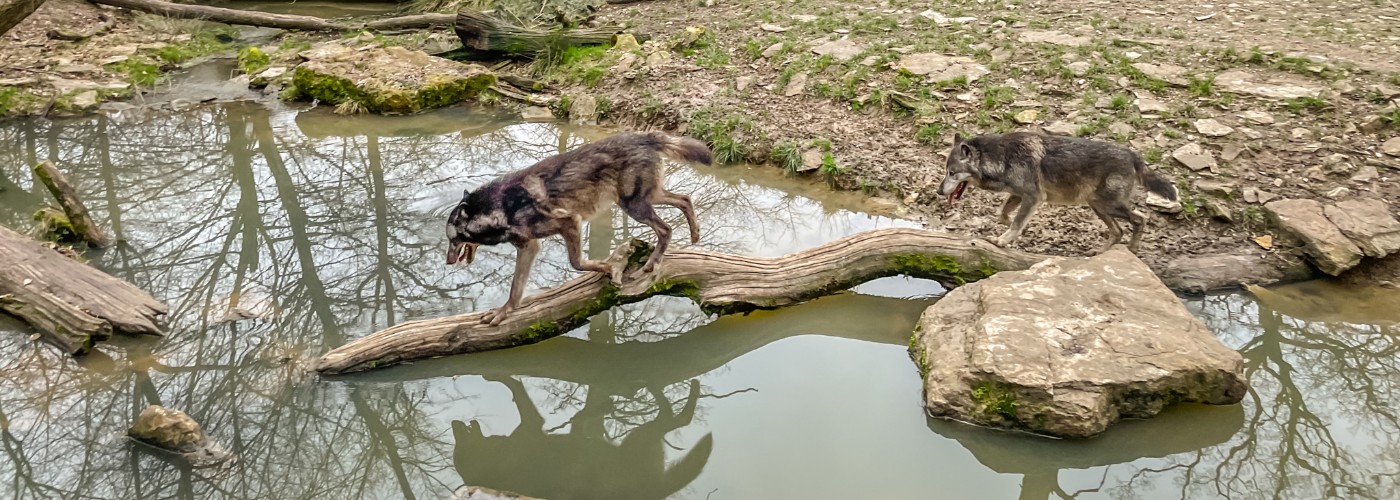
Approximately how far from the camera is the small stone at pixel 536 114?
10898 millimetres

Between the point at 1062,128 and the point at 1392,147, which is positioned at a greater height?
the point at 1392,147

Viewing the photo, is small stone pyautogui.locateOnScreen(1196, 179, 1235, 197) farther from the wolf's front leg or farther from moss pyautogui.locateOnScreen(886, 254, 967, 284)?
the wolf's front leg

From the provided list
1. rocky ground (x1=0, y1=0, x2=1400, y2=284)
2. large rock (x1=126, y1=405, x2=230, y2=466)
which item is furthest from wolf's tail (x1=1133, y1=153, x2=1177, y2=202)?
large rock (x1=126, y1=405, x2=230, y2=466)

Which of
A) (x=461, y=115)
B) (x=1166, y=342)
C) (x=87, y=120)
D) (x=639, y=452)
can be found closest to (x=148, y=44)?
(x=87, y=120)

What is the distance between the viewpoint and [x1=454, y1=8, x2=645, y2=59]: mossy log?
12469 mm

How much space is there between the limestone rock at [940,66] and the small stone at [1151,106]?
168cm

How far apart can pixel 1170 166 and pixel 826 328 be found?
150 inches

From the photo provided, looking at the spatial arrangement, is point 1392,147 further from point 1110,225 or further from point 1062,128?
point 1110,225

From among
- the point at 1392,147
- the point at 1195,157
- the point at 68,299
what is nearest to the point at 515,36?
the point at 68,299

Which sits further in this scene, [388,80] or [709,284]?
[388,80]

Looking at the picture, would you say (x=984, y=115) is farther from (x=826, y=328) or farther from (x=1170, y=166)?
(x=826, y=328)

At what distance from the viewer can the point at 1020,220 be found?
6.75 m

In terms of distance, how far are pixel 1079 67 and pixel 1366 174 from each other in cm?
297

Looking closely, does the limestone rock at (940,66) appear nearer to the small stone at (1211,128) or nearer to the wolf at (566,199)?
the small stone at (1211,128)
